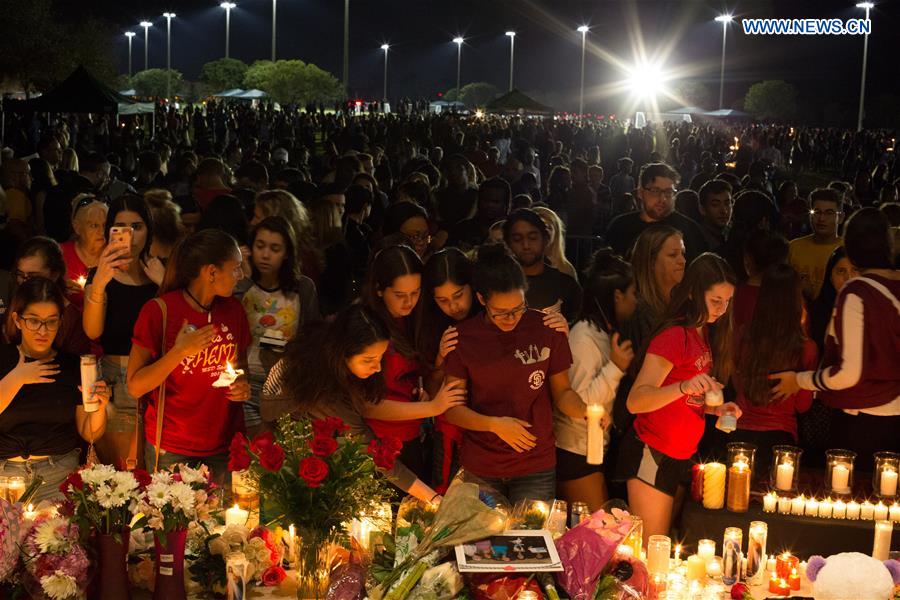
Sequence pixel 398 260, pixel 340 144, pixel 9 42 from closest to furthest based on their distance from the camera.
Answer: pixel 398 260 → pixel 340 144 → pixel 9 42

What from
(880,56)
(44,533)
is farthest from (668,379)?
(880,56)

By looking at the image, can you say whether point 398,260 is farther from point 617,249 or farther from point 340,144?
point 340,144

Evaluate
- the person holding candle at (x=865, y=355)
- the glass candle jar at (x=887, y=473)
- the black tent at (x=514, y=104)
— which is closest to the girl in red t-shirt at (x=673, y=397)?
the person holding candle at (x=865, y=355)

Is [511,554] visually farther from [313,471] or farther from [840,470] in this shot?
[840,470]

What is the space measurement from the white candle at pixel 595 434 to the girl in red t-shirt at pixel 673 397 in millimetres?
261

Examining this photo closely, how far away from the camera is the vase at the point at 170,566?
154 inches

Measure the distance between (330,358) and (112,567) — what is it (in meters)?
1.22

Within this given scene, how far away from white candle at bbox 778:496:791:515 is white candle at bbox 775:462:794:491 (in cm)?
5

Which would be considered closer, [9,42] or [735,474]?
[735,474]

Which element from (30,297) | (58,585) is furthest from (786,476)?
(30,297)

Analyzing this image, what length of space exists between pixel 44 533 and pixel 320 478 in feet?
3.09

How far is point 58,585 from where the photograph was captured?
3.77 m

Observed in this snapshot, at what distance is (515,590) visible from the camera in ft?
12.3

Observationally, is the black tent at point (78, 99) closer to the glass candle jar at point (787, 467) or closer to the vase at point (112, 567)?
the glass candle jar at point (787, 467)
